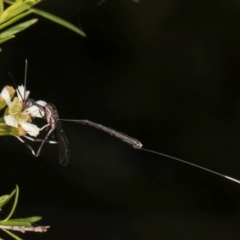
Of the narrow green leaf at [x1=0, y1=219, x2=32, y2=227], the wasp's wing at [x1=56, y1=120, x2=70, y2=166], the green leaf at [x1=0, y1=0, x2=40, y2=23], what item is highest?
the green leaf at [x1=0, y1=0, x2=40, y2=23]

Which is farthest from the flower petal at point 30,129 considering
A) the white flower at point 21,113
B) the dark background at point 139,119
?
the dark background at point 139,119

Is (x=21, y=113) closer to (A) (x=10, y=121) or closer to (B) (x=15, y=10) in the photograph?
(A) (x=10, y=121)

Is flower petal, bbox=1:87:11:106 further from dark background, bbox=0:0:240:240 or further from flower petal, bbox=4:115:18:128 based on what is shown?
dark background, bbox=0:0:240:240

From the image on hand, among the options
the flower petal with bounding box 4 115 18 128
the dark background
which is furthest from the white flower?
the dark background

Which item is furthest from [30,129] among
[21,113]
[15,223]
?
[15,223]

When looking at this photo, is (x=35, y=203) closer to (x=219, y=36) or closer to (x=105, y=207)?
(x=105, y=207)

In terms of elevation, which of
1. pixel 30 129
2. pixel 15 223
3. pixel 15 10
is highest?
pixel 15 10

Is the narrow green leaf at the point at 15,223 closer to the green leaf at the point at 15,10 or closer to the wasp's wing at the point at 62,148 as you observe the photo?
the wasp's wing at the point at 62,148

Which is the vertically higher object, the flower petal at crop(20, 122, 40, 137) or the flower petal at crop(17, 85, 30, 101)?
the flower petal at crop(17, 85, 30, 101)

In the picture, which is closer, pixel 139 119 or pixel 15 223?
pixel 15 223
